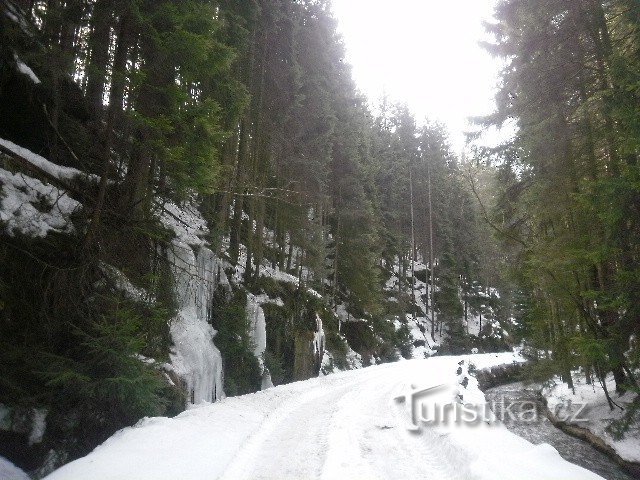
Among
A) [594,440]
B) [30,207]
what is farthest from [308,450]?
[594,440]

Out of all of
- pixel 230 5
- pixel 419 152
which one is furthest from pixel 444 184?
pixel 230 5

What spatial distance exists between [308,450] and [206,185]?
4.96 meters

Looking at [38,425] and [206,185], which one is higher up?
[206,185]

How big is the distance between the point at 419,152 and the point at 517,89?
29007mm

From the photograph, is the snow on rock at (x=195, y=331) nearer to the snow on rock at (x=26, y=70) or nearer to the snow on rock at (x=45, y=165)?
the snow on rock at (x=45, y=165)

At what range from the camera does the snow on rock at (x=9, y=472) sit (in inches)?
216

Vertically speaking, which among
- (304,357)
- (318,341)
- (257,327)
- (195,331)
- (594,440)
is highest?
(257,327)

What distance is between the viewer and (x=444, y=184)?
40.4 meters

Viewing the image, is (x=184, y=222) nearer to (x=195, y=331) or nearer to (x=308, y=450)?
(x=195, y=331)

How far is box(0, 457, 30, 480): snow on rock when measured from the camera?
5.48 m

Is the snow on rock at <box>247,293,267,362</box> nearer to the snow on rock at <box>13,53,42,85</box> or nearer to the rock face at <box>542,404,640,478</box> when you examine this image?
the snow on rock at <box>13,53,42,85</box>

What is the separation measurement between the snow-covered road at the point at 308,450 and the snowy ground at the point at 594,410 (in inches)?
111

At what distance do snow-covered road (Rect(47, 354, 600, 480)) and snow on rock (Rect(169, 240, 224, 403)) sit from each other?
1.26 meters

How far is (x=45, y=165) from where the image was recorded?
7445 mm
